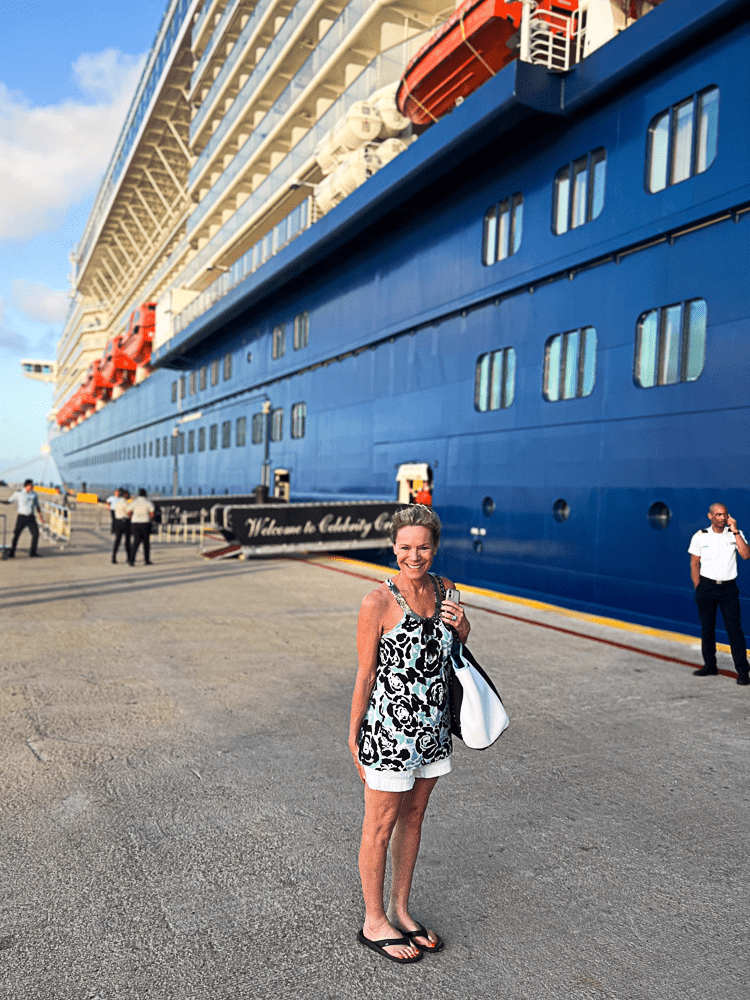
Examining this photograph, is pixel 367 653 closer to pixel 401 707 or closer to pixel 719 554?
pixel 401 707

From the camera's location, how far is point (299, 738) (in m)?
5.11

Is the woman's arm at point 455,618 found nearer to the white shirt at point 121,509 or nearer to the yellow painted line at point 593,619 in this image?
A: the yellow painted line at point 593,619

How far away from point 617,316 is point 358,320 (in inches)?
327

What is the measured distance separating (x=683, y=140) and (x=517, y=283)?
317cm

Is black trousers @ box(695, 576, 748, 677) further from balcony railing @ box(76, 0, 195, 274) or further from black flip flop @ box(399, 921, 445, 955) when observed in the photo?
balcony railing @ box(76, 0, 195, 274)

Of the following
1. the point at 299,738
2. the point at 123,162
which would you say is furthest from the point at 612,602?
the point at 123,162

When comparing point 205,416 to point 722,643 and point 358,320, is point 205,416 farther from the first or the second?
point 722,643

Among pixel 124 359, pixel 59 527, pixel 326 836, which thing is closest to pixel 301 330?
pixel 59 527

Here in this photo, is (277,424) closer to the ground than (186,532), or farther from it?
farther from it

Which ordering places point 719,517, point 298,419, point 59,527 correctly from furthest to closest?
point 59,527, point 298,419, point 719,517

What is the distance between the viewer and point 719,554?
6.92 m

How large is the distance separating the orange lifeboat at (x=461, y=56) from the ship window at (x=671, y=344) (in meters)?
5.35

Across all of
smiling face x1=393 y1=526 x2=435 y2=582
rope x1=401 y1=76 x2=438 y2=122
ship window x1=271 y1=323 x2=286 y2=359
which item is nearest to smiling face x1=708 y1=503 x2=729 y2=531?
smiling face x1=393 y1=526 x2=435 y2=582

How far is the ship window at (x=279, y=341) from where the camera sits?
21.9 metres
